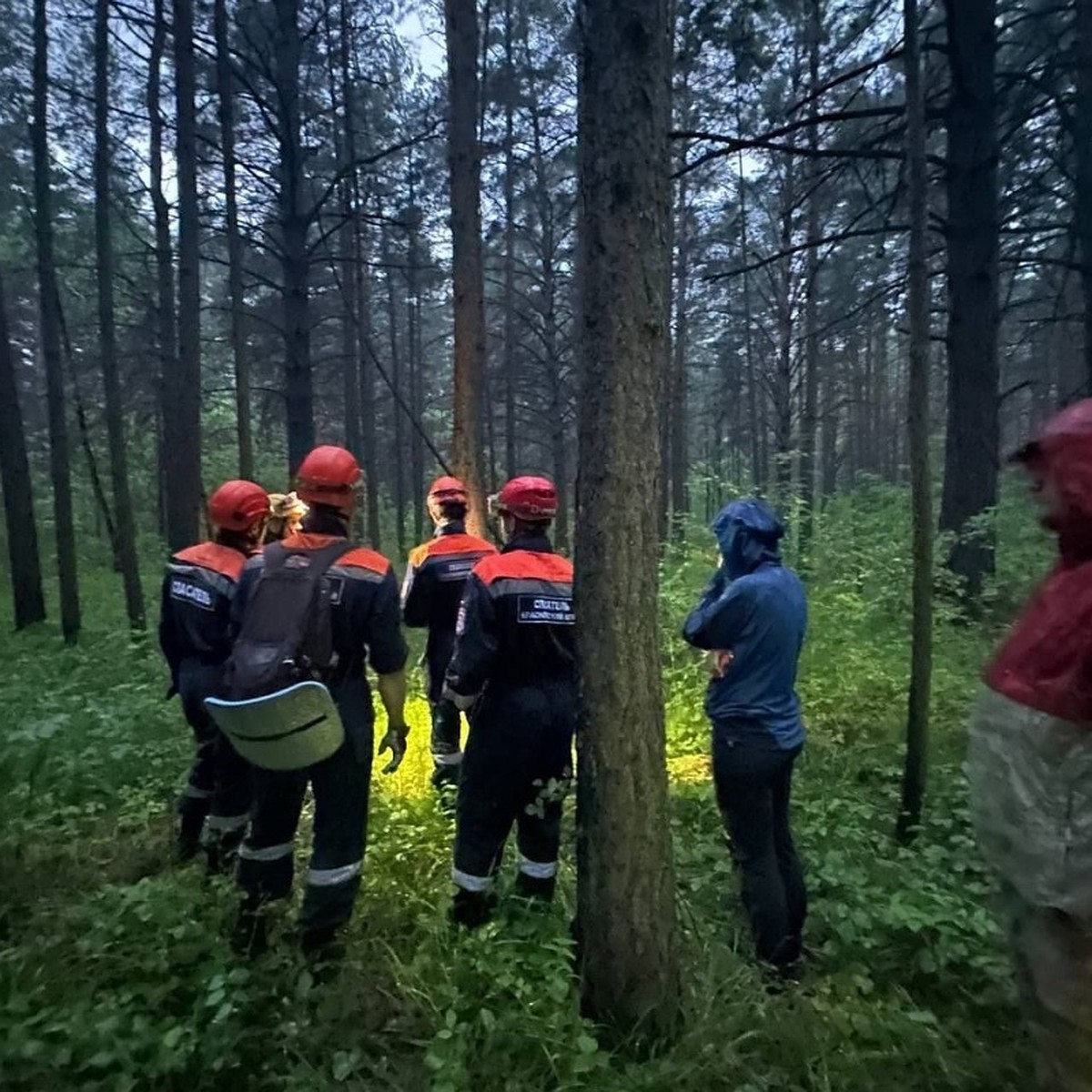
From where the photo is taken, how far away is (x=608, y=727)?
3.03 meters

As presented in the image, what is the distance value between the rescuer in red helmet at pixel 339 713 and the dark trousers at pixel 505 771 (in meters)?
0.45

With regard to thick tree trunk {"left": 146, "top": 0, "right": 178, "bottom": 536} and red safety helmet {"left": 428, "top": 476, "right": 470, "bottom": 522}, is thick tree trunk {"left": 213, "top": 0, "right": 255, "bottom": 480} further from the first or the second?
red safety helmet {"left": 428, "top": 476, "right": 470, "bottom": 522}

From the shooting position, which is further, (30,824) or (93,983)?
(30,824)

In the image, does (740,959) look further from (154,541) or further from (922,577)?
(154,541)

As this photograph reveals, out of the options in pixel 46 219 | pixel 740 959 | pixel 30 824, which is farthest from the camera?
pixel 46 219

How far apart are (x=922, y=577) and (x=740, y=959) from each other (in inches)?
85.3

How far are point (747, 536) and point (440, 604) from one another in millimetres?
A: 2512

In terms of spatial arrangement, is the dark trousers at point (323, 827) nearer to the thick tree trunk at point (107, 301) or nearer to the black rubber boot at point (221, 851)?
the black rubber boot at point (221, 851)

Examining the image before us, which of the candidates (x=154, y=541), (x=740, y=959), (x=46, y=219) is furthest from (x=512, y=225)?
(x=740, y=959)

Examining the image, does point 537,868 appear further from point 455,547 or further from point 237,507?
point 237,507

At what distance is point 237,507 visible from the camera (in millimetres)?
4855

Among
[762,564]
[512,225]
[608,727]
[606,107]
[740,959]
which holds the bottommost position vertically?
[740,959]

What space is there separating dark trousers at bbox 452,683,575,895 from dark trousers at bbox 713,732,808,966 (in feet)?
2.42

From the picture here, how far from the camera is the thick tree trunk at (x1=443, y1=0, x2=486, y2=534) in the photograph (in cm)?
765
